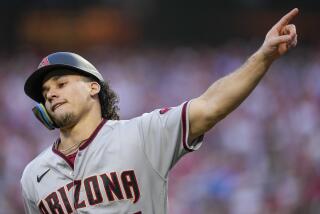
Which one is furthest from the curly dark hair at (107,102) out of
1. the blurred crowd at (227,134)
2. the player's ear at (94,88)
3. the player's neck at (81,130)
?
the blurred crowd at (227,134)

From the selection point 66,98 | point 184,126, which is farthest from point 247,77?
point 66,98

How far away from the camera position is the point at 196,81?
47.9 ft

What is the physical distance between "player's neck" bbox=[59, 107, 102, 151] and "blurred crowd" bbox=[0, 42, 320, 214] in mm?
4717

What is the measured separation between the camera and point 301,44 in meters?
18.0

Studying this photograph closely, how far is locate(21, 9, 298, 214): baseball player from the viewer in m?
4.27

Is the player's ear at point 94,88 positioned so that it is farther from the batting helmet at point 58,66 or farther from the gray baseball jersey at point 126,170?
the gray baseball jersey at point 126,170

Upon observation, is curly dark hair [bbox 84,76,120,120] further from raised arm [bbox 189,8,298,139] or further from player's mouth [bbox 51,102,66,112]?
raised arm [bbox 189,8,298,139]

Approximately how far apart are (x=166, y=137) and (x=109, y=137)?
357 mm

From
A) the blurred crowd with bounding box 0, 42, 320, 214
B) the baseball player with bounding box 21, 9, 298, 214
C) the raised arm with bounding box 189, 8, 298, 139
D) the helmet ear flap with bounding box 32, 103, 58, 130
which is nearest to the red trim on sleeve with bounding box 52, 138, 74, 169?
the baseball player with bounding box 21, 9, 298, 214

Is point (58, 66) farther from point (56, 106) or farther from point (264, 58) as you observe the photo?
point (264, 58)

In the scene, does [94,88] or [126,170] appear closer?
[126,170]

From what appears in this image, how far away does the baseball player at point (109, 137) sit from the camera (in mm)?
4273

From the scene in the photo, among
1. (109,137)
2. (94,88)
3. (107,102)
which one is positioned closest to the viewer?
(109,137)

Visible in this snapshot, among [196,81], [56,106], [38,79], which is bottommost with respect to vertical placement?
[196,81]
